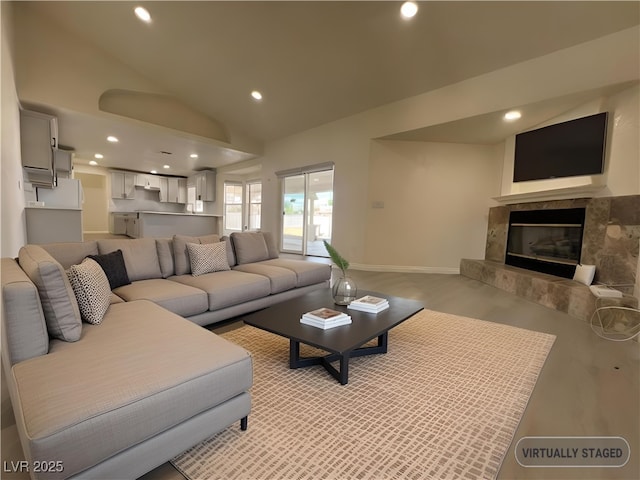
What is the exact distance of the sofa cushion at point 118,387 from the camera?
90 cm

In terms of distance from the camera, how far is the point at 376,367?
2.06 meters

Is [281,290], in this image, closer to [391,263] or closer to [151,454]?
[151,454]

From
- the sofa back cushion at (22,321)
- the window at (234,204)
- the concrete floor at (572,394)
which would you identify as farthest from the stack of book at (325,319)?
the window at (234,204)

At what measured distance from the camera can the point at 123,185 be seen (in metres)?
9.62

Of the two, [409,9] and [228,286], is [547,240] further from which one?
[228,286]

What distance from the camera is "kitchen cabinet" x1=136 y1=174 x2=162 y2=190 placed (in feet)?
32.4

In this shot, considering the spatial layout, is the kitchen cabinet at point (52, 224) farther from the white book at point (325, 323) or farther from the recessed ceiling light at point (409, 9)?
the recessed ceiling light at point (409, 9)

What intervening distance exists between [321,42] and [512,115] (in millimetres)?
2768

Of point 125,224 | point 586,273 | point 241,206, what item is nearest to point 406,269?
point 586,273

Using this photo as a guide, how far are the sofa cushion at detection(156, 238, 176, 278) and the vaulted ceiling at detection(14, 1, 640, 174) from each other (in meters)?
2.97

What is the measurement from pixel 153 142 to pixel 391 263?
18.4 feet

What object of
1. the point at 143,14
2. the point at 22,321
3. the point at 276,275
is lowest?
the point at 276,275

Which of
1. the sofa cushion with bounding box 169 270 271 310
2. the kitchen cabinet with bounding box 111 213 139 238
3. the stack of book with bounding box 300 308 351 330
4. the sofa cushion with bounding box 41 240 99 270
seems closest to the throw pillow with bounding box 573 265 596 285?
the stack of book with bounding box 300 308 351 330

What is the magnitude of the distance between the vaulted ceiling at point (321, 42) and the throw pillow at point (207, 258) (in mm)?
2912
